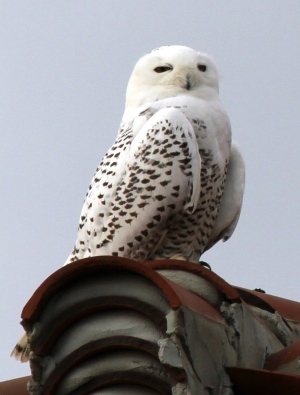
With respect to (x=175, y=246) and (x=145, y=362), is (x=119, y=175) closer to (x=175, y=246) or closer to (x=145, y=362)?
(x=175, y=246)

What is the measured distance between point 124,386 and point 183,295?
0.35 meters

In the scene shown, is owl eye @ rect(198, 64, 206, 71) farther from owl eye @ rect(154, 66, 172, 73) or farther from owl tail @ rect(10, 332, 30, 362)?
owl tail @ rect(10, 332, 30, 362)

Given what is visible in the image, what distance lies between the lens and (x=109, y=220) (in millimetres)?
6352

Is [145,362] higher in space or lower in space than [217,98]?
lower

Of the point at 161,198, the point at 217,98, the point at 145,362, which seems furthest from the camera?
the point at 217,98

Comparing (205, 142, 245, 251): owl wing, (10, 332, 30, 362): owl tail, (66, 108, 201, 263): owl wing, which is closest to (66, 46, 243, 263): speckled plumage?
(66, 108, 201, 263): owl wing

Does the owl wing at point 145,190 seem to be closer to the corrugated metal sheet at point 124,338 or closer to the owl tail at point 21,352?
the owl tail at point 21,352

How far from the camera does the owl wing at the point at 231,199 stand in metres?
6.84

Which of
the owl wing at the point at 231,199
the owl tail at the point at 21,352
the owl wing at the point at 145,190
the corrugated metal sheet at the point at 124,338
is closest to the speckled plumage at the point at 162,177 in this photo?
the owl wing at the point at 145,190

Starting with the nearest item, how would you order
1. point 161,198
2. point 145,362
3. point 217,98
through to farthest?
point 145,362, point 161,198, point 217,98

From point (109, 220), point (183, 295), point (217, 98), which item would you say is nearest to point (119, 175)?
point (109, 220)

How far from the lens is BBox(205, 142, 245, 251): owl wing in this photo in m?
6.84

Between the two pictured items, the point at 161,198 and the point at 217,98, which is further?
the point at 217,98

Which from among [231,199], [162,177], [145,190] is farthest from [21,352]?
[231,199]
